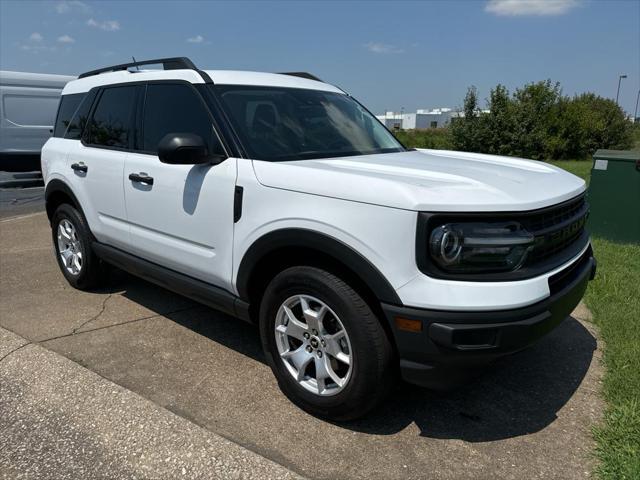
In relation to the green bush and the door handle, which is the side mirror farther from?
the green bush

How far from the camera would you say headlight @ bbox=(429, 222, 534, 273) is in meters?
2.30

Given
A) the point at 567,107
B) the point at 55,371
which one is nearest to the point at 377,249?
the point at 55,371

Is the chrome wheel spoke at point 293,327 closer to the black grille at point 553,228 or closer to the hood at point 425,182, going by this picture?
the hood at point 425,182

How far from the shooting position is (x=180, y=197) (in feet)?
11.0

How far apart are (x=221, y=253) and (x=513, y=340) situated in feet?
5.60

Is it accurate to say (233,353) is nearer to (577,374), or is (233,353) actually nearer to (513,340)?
(513,340)

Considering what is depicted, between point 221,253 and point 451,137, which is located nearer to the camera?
point 221,253

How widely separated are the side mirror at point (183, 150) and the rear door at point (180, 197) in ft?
0.39

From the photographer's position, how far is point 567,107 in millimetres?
25797

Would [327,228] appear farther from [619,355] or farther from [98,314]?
[98,314]

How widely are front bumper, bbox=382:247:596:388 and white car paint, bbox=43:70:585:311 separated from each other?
46 millimetres

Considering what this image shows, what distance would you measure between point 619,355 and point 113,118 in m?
4.08

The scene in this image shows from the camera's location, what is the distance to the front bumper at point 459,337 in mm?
Answer: 2283

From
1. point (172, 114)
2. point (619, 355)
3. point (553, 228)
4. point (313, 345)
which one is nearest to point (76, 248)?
point (172, 114)
